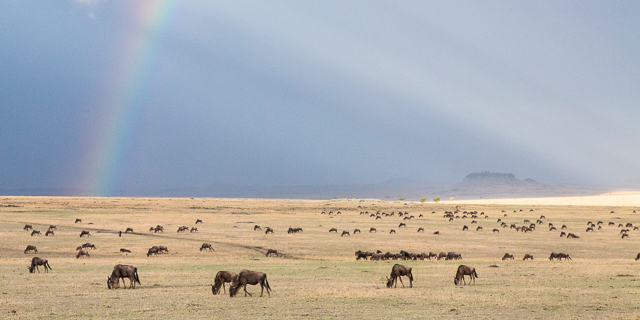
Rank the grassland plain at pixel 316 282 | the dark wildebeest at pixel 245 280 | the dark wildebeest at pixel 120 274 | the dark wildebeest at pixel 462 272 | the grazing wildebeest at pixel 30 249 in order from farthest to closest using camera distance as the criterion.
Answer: the grazing wildebeest at pixel 30 249
the dark wildebeest at pixel 462 272
the dark wildebeest at pixel 120 274
the dark wildebeest at pixel 245 280
the grassland plain at pixel 316 282

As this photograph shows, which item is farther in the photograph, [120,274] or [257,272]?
[120,274]

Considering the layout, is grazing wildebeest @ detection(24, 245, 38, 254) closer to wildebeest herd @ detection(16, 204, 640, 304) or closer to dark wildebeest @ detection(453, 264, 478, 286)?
wildebeest herd @ detection(16, 204, 640, 304)

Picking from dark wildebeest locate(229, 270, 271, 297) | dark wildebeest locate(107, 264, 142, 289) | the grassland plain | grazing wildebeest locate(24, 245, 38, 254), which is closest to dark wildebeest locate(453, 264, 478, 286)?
the grassland plain

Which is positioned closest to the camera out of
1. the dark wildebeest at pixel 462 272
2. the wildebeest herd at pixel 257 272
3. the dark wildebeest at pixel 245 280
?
the dark wildebeest at pixel 245 280

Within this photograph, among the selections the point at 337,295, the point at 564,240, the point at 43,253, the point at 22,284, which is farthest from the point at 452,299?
the point at 564,240

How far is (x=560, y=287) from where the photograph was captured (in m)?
25.7

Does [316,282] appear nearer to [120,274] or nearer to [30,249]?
[120,274]

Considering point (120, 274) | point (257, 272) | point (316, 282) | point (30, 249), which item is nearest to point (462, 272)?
point (316, 282)

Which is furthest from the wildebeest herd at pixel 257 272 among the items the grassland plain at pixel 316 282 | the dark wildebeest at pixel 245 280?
the grassland plain at pixel 316 282

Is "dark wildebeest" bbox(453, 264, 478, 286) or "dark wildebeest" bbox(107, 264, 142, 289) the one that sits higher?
"dark wildebeest" bbox(107, 264, 142, 289)

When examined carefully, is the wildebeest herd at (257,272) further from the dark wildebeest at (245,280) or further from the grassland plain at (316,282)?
the grassland plain at (316,282)

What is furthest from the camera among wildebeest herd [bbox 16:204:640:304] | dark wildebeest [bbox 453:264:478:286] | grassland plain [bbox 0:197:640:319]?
dark wildebeest [bbox 453:264:478:286]

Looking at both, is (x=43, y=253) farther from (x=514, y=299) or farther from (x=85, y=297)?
(x=514, y=299)

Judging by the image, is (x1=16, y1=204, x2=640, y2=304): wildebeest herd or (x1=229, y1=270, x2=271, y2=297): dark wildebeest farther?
(x1=16, y1=204, x2=640, y2=304): wildebeest herd
